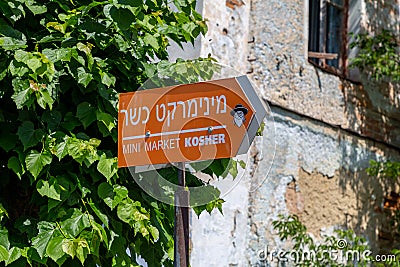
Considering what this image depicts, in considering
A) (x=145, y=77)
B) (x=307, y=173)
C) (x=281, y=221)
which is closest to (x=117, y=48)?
(x=145, y=77)

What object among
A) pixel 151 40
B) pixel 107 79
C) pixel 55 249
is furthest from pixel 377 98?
pixel 55 249

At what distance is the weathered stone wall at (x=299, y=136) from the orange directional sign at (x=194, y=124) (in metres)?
2.19

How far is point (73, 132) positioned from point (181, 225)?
0.81m

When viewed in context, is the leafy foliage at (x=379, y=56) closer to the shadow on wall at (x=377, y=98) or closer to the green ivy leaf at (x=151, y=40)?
the shadow on wall at (x=377, y=98)

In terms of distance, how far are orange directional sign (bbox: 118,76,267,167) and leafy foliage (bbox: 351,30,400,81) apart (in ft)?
12.7

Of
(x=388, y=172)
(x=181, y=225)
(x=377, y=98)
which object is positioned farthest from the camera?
(x=377, y=98)

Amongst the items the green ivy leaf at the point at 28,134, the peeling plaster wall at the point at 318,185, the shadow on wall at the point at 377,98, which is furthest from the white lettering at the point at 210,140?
the shadow on wall at the point at 377,98

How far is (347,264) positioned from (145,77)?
113 inches

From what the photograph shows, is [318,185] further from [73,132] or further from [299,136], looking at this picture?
[73,132]

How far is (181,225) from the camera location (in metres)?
2.25

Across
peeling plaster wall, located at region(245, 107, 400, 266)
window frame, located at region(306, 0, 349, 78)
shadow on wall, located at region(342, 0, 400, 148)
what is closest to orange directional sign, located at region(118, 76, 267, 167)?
peeling plaster wall, located at region(245, 107, 400, 266)

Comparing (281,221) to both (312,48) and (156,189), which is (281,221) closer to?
(312,48)

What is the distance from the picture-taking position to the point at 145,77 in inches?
120

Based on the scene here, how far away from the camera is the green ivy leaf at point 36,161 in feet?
8.80
